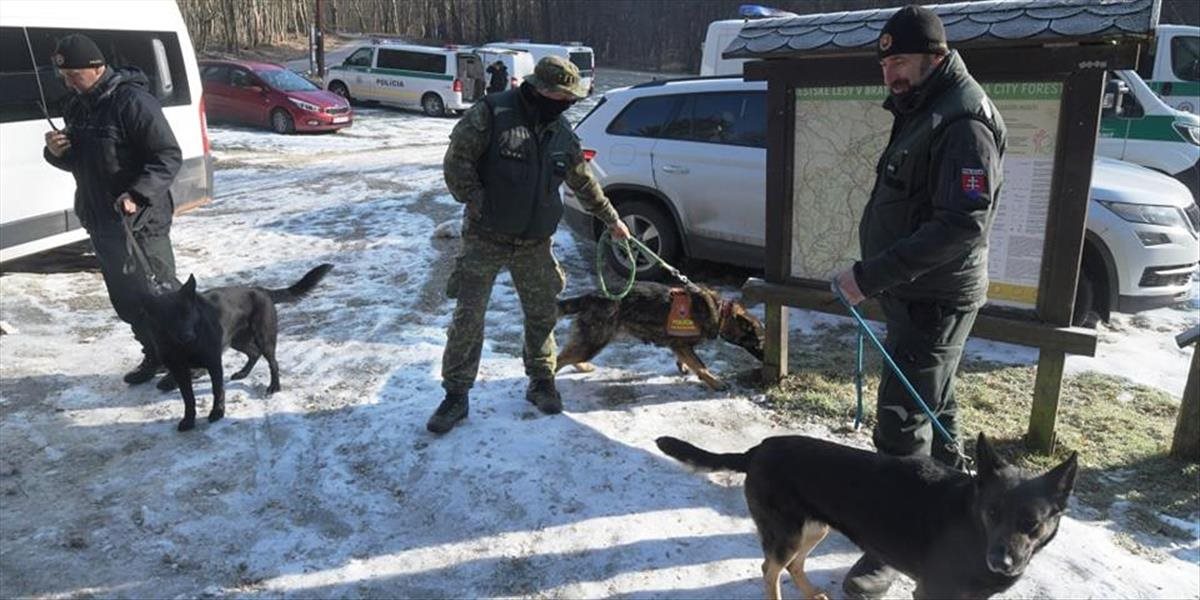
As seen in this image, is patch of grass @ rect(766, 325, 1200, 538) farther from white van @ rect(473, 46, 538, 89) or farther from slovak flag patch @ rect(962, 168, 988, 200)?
white van @ rect(473, 46, 538, 89)

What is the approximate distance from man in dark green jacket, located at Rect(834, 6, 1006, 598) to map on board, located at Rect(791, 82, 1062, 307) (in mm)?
1223

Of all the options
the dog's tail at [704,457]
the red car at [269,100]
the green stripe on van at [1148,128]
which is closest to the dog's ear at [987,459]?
the dog's tail at [704,457]

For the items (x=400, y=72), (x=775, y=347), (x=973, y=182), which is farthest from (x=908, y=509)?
(x=400, y=72)

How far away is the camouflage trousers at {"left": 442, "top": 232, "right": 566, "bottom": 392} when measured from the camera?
4094 mm

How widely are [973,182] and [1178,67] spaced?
11.0 meters

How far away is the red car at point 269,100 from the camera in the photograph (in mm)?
18375

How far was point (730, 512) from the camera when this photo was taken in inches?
143

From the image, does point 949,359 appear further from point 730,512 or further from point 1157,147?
point 1157,147

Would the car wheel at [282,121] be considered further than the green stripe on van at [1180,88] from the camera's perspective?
Yes

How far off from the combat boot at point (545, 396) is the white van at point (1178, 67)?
10.5 metres

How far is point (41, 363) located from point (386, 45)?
65.7ft

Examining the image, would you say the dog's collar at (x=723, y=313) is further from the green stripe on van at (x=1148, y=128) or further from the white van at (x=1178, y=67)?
the white van at (x=1178, y=67)

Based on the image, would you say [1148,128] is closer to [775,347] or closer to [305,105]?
[775,347]

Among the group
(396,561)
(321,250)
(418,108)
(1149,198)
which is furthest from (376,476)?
(418,108)
